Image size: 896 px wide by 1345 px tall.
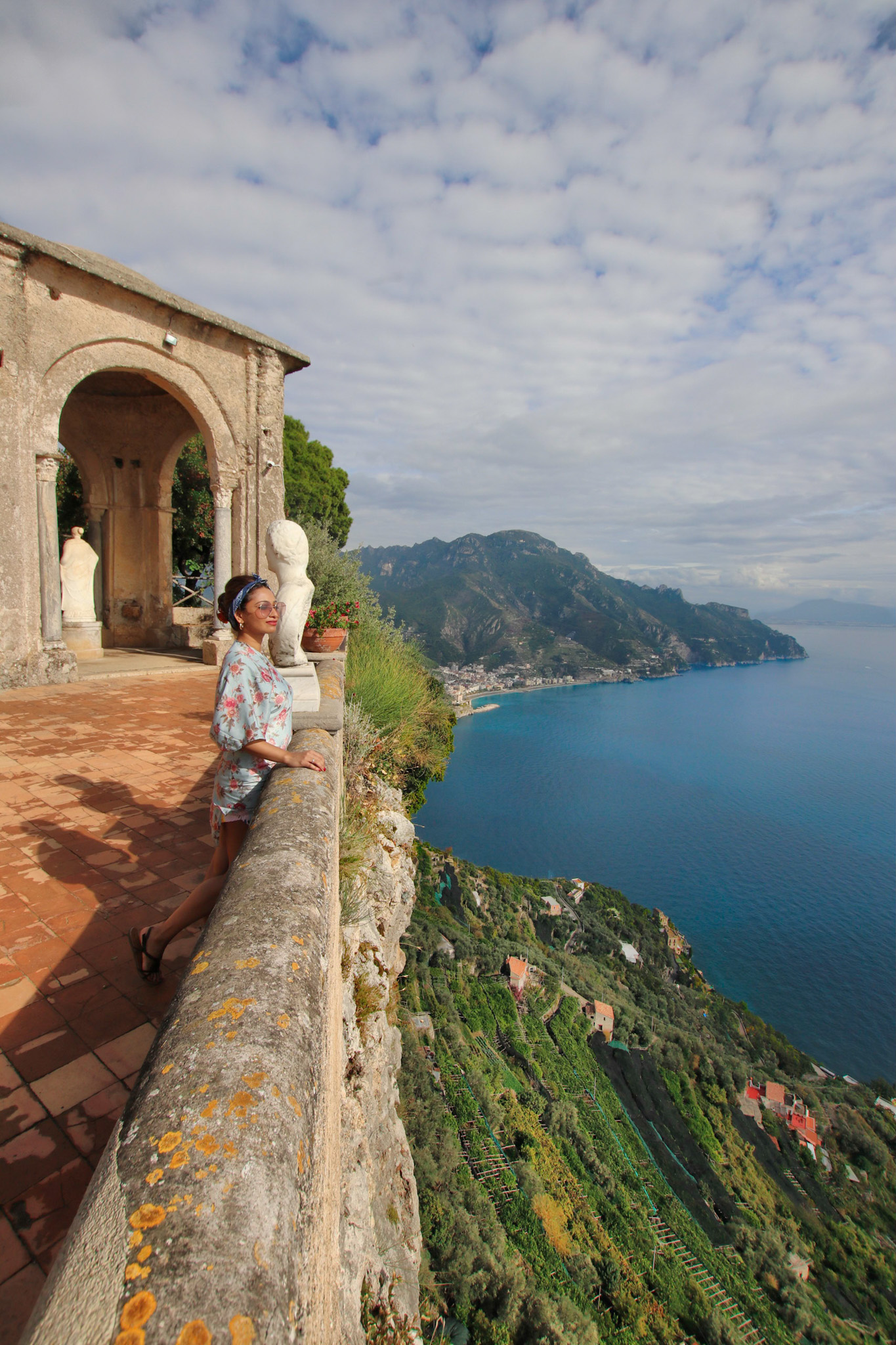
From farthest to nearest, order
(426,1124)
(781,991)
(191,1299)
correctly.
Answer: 1. (781,991)
2. (426,1124)
3. (191,1299)

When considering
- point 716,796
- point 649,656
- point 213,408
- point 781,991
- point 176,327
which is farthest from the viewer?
point 649,656

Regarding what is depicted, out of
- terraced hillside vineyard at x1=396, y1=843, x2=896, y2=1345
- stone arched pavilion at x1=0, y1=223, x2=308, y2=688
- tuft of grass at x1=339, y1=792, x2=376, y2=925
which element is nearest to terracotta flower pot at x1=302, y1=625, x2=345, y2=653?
tuft of grass at x1=339, y1=792, x2=376, y2=925

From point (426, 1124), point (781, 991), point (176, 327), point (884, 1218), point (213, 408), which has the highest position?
point (176, 327)

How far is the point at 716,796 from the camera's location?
5881cm

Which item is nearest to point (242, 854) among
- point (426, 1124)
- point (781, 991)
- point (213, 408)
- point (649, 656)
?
point (213, 408)

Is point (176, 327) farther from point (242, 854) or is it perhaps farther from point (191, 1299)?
point (191, 1299)

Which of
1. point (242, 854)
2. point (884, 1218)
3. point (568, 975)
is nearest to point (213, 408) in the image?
point (242, 854)

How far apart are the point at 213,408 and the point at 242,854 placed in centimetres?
985

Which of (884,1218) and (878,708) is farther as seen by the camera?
(878,708)

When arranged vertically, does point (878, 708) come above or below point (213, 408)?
below

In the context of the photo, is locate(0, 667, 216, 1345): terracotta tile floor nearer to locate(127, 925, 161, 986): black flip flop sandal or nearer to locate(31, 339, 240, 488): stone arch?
locate(127, 925, 161, 986): black flip flop sandal

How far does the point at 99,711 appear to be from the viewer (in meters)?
6.72

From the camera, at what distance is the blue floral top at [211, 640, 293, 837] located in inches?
103

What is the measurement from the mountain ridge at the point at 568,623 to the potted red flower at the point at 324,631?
93.9 meters
